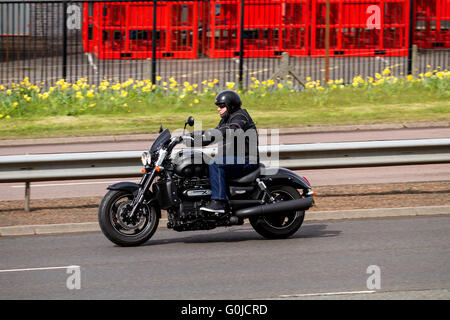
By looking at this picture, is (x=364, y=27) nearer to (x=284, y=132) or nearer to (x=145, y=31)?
(x=145, y=31)

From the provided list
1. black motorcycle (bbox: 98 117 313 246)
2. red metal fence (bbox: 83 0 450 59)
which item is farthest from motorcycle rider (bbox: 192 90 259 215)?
red metal fence (bbox: 83 0 450 59)

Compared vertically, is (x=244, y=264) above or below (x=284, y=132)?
below

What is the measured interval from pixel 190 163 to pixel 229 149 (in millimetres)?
437

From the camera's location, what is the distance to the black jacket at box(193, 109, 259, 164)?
31.5ft

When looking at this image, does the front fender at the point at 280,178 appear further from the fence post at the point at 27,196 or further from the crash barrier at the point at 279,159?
the fence post at the point at 27,196

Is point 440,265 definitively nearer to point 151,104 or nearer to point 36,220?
point 36,220

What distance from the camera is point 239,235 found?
409 inches

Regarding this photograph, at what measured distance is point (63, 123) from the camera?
19656 mm

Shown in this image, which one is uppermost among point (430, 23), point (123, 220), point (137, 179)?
point (430, 23)

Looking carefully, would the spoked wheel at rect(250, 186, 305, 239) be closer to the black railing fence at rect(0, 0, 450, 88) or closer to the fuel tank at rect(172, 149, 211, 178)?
the fuel tank at rect(172, 149, 211, 178)

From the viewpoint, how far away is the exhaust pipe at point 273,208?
31.8 feet

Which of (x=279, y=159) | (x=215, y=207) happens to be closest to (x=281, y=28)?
(x=279, y=159)

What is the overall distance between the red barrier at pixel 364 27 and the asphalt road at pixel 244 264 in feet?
66.2

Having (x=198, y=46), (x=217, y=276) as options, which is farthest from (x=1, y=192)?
(x=198, y=46)
